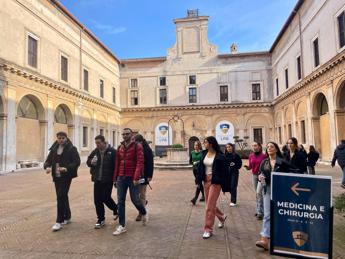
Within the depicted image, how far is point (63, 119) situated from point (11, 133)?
25.0ft

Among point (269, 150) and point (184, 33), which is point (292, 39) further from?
point (269, 150)

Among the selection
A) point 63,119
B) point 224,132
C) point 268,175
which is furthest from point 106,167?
point 224,132

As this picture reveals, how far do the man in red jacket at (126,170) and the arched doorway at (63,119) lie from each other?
2016 centimetres

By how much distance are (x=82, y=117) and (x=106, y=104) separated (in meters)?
5.88

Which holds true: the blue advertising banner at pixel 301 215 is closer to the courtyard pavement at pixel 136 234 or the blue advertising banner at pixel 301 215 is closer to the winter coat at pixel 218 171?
the courtyard pavement at pixel 136 234

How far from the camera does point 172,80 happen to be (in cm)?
3753

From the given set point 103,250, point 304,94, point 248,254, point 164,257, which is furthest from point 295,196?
point 304,94

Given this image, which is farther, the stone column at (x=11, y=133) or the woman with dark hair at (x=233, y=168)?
the stone column at (x=11, y=133)

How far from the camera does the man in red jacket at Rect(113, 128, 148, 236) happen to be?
5.32m

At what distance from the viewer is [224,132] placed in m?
35.9

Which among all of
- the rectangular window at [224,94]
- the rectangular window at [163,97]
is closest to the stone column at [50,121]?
the rectangular window at [163,97]

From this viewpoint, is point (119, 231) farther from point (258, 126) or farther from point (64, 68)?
point (258, 126)

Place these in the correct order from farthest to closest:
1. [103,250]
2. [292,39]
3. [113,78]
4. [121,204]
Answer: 1. [113,78]
2. [292,39]
3. [121,204]
4. [103,250]

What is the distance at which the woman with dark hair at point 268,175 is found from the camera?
4477mm
